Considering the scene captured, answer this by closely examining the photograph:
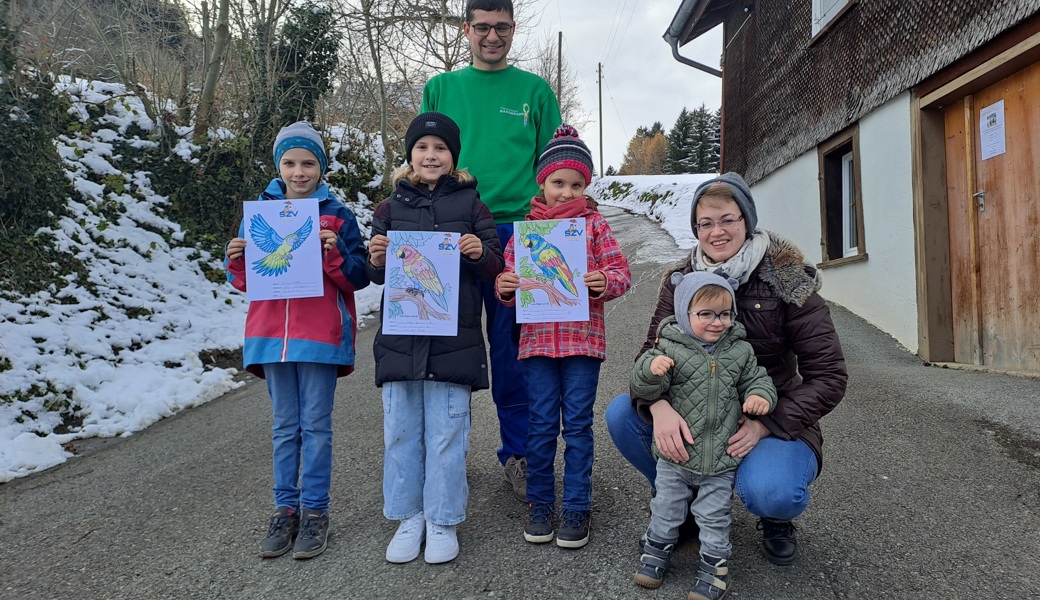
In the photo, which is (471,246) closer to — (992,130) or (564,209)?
(564,209)

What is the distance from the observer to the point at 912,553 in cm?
241

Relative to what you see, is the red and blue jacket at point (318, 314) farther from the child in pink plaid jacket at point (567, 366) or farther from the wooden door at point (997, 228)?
the wooden door at point (997, 228)

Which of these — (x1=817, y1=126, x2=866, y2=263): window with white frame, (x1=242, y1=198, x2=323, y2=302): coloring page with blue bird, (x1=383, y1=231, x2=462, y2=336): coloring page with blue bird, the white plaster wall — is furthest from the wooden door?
(x1=242, y1=198, x2=323, y2=302): coloring page with blue bird

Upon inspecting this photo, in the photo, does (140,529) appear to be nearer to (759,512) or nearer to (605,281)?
(605,281)

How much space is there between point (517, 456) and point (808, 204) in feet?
23.8

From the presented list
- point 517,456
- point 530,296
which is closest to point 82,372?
point 517,456

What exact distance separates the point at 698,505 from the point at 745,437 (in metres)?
0.30

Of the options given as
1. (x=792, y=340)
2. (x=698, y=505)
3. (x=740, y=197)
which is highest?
Result: (x=740, y=197)

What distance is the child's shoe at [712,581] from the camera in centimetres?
209

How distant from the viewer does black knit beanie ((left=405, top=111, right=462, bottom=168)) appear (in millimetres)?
2752

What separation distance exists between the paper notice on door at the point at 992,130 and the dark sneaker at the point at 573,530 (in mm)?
4952

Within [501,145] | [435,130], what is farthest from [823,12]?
[435,130]

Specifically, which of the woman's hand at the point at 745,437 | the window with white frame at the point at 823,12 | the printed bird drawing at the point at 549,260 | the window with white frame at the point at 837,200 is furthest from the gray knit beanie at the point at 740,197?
the window with white frame at the point at 823,12

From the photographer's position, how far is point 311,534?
2.62 m
